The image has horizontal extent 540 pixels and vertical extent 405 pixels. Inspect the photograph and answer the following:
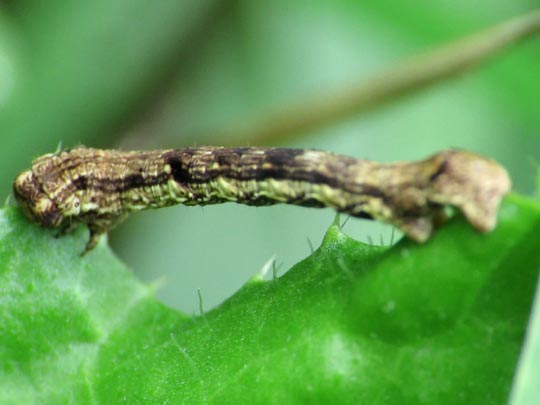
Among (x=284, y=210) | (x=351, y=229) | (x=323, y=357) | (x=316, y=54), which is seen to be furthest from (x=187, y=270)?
(x=323, y=357)

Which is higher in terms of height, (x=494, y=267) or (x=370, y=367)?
(x=494, y=267)

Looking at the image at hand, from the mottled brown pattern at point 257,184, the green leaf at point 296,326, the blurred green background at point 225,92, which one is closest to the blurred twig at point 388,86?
the blurred green background at point 225,92

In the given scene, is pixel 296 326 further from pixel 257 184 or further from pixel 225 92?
pixel 225 92

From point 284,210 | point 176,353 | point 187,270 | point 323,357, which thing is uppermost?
point 284,210

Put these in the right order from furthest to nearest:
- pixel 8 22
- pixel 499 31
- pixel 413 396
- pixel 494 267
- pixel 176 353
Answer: pixel 8 22 → pixel 499 31 → pixel 176 353 → pixel 413 396 → pixel 494 267

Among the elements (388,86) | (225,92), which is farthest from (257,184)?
(225,92)

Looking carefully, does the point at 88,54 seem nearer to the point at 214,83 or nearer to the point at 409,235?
the point at 214,83

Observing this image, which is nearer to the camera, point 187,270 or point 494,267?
point 494,267
